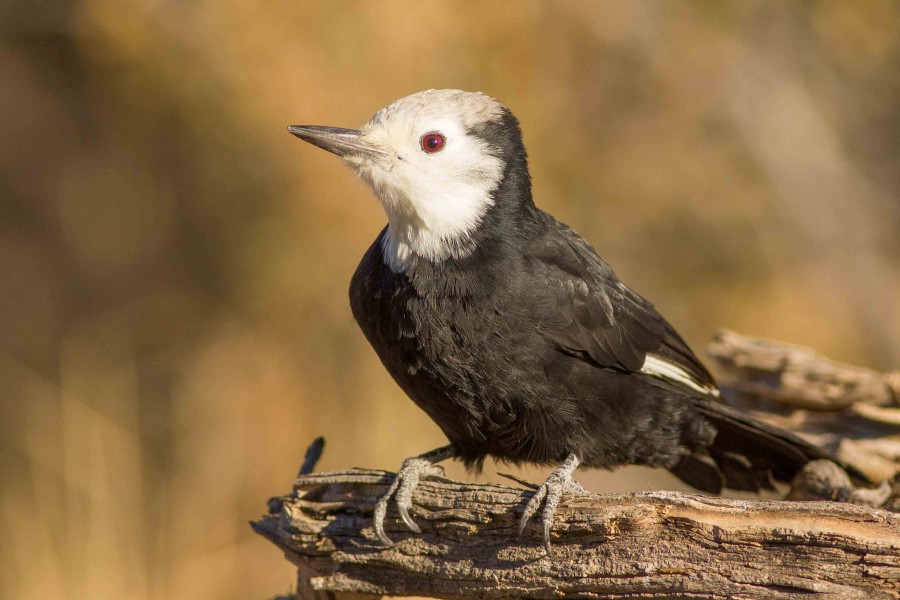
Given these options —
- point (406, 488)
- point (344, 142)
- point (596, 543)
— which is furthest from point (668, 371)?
point (344, 142)

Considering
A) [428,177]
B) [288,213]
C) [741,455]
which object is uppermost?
Answer: [288,213]

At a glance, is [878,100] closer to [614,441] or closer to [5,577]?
[614,441]

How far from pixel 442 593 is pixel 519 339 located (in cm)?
101

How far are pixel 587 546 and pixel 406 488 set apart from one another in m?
0.81

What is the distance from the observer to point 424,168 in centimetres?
376

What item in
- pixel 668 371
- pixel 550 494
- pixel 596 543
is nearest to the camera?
pixel 596 543

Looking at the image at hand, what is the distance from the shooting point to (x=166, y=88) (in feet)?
25.2

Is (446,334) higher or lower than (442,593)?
higher

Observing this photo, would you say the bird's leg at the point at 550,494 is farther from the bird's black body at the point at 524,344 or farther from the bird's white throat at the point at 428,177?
the bird's white throat at the point at 428,177

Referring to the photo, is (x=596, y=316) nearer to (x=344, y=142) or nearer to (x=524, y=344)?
(x=524, y=344)

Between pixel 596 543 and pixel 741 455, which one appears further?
pixel 741 455

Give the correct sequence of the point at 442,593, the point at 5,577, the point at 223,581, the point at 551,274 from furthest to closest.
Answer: the point at 223,581, the point at 5,577, the point at 551,274, the point at 442,593

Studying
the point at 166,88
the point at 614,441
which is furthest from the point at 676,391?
the point at 166,88

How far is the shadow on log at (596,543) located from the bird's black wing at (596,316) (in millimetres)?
693
